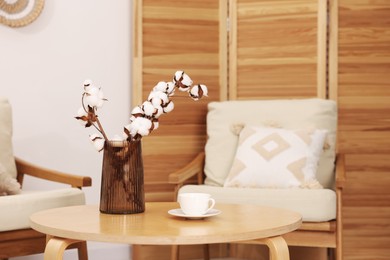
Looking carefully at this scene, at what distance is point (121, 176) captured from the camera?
2.05 m

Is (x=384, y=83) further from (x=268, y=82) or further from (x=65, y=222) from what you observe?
(x=65, y=222)

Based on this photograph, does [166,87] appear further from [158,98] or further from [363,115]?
[363,115]

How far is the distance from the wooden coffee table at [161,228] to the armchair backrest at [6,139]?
82cm

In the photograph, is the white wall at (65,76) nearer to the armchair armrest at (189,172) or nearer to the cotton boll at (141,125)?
the armchair armrest at (189,172)

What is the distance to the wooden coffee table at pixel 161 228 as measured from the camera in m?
1.72

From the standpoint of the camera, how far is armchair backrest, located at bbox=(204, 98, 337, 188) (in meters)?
3.25

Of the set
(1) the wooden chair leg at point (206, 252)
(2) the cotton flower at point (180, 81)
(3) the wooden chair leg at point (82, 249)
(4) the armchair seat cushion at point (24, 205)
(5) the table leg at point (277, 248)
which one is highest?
(2) the cotton flower at point (180, 81)

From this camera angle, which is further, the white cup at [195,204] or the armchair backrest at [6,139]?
the armchair backrest at [6,139]

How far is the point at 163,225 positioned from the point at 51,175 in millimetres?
1139

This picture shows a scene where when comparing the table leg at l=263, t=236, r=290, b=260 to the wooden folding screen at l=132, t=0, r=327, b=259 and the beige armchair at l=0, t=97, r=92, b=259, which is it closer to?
the beige armchair at l=0, t=97, r=92, b=259

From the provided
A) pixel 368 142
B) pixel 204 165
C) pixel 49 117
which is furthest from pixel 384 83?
pixel 49 117

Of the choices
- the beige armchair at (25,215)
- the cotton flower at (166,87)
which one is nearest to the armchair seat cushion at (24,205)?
the beige armchair at (25,215)

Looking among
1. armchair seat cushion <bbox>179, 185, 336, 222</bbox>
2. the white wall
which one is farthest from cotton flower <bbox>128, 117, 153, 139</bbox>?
the white wall

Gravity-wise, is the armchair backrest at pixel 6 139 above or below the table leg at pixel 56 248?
above
